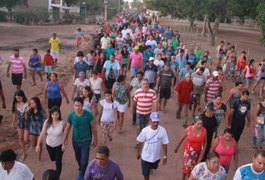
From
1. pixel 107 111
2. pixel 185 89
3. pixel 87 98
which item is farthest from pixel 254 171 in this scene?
pixel 185 89

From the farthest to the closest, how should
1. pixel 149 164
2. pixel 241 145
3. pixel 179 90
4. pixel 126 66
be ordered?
pixel 126 66
pixel 179 90
pixel 241 145
pixel 149 164

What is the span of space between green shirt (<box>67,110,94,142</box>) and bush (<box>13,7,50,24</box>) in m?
39.2

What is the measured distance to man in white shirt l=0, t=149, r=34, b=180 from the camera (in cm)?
405

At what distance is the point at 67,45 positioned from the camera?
26.0 m

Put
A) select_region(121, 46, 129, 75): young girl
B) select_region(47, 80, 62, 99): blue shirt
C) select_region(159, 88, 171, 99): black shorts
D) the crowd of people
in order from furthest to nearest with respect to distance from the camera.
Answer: select_region(121, 46, 129, 75): young girl, select_region(159, 88, 171, 99): black shorts, select_region(47, 80, 62, 99): blue shirt, the crowd of people

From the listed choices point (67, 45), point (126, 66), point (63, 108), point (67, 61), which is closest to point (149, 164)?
point (63, 108)

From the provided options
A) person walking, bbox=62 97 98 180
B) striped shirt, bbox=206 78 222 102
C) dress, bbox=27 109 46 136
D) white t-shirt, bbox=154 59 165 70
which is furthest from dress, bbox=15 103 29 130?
white t-shirt, bbox=154 59 165 70

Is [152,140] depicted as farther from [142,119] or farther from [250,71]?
[250,71]

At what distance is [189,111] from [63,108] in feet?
13.8

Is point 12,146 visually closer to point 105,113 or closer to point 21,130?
point 21,130

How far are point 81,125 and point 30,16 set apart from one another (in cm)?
4016

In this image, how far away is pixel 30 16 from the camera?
42.8 metres

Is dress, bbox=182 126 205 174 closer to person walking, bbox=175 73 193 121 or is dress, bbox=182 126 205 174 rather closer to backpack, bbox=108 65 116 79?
person walking, bbox=175 73 193 121

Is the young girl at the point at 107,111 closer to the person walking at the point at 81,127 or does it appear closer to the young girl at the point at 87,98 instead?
A: the young girl at the point at 87,98
